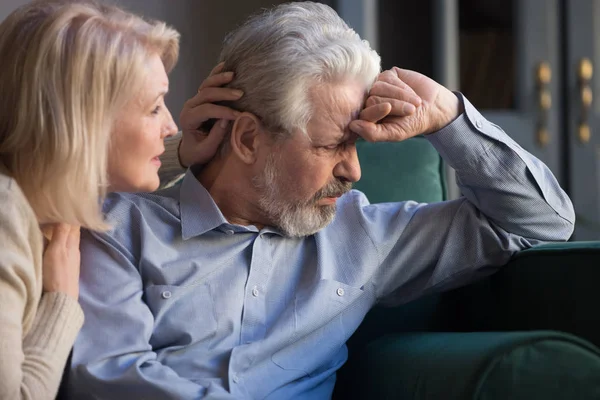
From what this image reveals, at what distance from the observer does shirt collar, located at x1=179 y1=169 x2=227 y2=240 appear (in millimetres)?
1480

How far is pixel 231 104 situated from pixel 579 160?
85.1 inches

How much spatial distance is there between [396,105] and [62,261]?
62 centimetres

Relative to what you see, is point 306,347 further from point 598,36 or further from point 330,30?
point 598,36

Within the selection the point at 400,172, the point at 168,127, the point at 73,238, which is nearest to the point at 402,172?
the point at 400,172

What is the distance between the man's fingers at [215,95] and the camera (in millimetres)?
1511

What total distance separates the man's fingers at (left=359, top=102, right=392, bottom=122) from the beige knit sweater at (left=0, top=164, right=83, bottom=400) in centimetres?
58

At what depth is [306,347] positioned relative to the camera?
146cm

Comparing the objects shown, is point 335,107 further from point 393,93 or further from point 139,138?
point 139,138

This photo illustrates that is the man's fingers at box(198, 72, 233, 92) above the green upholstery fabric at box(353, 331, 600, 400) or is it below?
above

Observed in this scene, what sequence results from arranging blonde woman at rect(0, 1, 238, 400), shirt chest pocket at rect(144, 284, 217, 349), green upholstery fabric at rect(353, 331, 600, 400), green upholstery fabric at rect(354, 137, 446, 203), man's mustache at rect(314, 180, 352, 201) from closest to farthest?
1. green upholstery fabric at rect(353, 331, 600, 400)
2. blonde woman at rect(0, 1, 238, 400)
3. shirt chest pocket at rect(144, 284, 217, 349)
4. man's mustache at rect(314, 180, 352, 201)
5. green upholstery fabric at rect(354, 137, 446, 203)

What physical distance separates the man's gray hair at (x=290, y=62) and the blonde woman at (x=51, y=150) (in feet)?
0.81

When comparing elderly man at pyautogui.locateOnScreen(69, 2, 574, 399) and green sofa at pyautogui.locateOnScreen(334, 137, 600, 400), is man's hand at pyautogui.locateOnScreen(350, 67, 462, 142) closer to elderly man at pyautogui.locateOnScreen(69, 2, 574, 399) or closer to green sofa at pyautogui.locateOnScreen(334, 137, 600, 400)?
elderly man at pyautogui.locateOnScreen(69, 2, 574, 399)

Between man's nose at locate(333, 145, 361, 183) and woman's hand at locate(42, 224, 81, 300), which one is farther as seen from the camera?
man's nose at locate(333, 145, 361, 183)

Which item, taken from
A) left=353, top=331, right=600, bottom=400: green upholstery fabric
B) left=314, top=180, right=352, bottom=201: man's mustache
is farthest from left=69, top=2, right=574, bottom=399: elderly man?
left=353, top=331, right=600, bottom=400: green upholstery fabric
